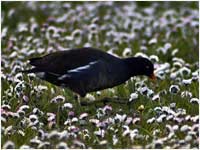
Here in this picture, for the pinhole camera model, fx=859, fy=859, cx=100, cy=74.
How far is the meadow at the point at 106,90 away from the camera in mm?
7273

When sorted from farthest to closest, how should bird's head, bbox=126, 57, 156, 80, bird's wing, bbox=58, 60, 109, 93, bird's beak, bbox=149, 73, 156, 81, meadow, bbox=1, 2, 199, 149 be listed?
1. bird's beak, bbox=149, 73, 156, 81
2. bird's head, bbox=126, 57, 156, 80
3. bird's wing, bbox=58, 60, 109, 93
4. meadow, bbox=1, 2, 199, 149

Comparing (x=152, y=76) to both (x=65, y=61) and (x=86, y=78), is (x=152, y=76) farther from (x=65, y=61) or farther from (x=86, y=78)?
(x=65, y=61)

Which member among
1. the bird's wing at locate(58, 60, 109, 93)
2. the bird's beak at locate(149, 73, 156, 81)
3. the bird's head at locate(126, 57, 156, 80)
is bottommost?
the bird's wing at locate(58, 60, 109, 93)

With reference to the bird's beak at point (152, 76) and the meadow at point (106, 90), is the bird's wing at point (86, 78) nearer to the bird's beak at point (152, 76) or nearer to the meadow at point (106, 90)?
the meadow at point (106, 90)

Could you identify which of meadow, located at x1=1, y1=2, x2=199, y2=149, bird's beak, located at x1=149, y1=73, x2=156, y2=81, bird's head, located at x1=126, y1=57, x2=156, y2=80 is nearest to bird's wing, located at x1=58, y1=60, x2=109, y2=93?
meadow, located at x1=1, y1=2, x2=199, y2=149

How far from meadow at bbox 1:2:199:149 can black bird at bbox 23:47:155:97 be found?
174 millimetres

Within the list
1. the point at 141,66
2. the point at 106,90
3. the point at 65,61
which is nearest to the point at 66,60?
the point at 65,61

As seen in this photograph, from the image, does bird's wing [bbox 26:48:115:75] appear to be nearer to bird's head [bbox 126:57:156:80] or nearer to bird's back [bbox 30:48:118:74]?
bird's back [bbox 30:48:118:74]

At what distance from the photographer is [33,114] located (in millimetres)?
8031

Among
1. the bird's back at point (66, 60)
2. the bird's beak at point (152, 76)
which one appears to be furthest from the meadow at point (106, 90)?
the bird's back at point (66, 60)

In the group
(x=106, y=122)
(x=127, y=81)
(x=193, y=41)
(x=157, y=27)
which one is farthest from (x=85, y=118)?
(x=157, y=27)

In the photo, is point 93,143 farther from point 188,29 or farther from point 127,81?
point 188,29

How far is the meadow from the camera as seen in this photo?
7.27 m

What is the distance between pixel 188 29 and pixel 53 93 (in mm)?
4733
